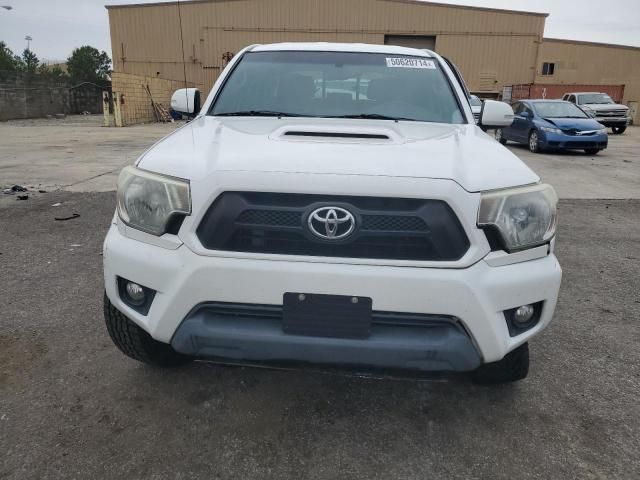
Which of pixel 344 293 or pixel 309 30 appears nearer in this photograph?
pixel 344 293

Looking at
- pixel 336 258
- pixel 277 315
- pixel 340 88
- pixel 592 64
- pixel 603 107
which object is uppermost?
pixel 592 64

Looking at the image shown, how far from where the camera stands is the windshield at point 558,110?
13.2m

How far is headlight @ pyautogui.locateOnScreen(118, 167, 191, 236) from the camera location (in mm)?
1927

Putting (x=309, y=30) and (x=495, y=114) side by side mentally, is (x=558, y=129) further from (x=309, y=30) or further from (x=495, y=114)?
(x=309, y=30)

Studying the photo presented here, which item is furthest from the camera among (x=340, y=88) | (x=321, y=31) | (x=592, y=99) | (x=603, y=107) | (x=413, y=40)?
(x=413, y=40)

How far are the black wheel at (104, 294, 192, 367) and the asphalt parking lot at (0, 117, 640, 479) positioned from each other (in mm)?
184

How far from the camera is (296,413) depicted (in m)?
2.25

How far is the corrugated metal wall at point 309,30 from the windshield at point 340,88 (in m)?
30.1

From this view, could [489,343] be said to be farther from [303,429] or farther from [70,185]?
[70,185]

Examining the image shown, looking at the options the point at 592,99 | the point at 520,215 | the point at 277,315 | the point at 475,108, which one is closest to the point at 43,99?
the point at 475,108

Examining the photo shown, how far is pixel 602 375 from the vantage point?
2.63m

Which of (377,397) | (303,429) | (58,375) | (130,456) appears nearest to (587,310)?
(377,397)

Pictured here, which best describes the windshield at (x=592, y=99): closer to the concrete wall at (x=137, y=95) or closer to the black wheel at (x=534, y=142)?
the black wheel at (x=534, y=142)

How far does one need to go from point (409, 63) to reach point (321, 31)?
3051 cm
